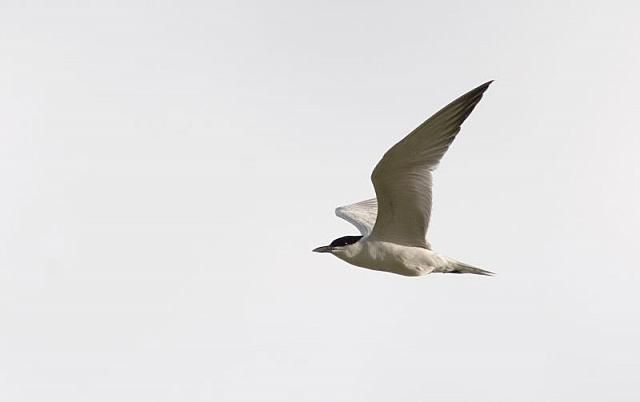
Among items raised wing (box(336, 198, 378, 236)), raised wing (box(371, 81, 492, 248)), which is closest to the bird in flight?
raised wing (box(371, 81, 492, 248))

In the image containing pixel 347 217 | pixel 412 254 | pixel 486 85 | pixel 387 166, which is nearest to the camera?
pixel 486 85

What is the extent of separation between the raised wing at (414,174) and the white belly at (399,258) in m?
0.12

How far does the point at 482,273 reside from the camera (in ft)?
62.6

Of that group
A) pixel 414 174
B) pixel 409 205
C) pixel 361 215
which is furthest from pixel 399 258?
pixel 361 215

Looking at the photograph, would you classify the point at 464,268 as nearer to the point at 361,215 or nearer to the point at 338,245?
the point at 338,245

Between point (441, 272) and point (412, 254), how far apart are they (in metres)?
0.62

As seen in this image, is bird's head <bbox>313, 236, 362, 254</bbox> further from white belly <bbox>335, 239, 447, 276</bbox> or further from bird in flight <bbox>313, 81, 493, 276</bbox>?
white belly <bbox>335, 239, 447, 276</bbox>

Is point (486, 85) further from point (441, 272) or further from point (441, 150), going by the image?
point (441, 272)

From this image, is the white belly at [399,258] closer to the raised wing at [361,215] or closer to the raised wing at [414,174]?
the raised wing at [414,174]

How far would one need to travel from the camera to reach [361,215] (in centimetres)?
2236

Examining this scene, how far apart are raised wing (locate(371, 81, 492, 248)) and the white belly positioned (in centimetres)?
12

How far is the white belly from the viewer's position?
1889 centimetres

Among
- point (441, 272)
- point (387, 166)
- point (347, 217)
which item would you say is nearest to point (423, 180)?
point (387, 166)

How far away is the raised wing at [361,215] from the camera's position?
2166 cm
